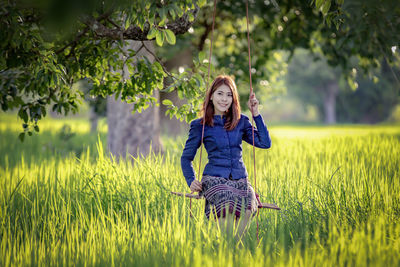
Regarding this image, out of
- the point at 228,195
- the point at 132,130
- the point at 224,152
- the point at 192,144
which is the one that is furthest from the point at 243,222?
the point at 132,130

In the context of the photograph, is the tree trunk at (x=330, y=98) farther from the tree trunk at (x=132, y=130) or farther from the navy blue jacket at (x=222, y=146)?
the navy blue jacket at (x=222, y=146)

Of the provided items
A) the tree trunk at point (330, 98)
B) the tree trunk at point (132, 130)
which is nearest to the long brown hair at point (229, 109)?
the tree trunk at point (132, 130)

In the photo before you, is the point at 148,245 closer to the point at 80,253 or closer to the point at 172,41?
the point at 80,253

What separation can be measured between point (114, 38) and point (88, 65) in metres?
0.35

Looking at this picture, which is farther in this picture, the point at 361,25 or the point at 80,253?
the point at 361,25

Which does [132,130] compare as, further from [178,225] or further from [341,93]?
[341,93]

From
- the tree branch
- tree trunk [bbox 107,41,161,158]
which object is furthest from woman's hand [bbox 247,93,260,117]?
tree trunk [bbox 107,41,161,158]

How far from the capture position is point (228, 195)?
2.71 meters

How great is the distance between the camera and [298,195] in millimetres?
3598

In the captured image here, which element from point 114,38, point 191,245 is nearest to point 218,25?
point 114,38

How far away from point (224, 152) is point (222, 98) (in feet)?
1.39

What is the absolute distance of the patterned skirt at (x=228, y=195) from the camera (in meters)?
2.70

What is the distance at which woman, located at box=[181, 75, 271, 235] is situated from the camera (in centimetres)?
272

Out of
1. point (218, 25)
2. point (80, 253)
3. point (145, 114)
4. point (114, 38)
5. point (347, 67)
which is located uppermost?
point (218, 25)
